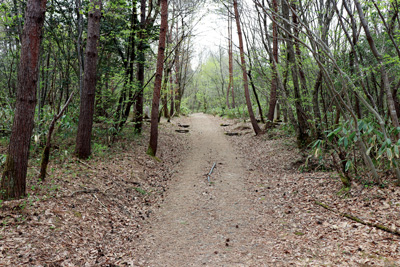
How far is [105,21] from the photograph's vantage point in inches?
397

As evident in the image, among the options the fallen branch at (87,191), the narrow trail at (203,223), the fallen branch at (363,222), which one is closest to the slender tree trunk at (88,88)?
the fallen branch at (87,191)

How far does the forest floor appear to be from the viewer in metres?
3.66

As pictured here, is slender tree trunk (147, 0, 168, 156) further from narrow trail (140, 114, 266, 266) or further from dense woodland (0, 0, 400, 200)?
narrow trail (140, 114, 266, 266)

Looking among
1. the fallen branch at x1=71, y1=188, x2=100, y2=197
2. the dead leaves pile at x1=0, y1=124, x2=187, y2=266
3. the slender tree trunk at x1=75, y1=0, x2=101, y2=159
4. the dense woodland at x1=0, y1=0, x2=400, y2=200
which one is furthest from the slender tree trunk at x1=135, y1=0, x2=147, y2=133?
the fallen branch at x1=71, y1=188, x2=100, y2=197

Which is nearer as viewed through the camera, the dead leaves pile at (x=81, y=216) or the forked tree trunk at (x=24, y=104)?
the dead leaves pile at (x=81, y=216)

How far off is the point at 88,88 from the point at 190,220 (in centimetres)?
536

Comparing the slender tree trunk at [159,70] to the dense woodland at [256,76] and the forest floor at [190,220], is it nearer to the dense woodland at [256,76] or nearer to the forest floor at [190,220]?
the dense woodland at [256,76]

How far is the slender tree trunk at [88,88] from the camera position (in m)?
7.71

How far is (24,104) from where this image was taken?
14.1ft

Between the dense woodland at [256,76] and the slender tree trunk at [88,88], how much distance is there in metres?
0.03

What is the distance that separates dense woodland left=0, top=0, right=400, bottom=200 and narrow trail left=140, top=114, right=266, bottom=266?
232 cm

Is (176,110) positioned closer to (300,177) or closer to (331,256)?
(300,177)

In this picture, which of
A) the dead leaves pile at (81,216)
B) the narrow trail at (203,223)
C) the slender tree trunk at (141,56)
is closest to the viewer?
the dead leaves pile at (81,216)

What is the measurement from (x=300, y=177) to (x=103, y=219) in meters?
5.35
